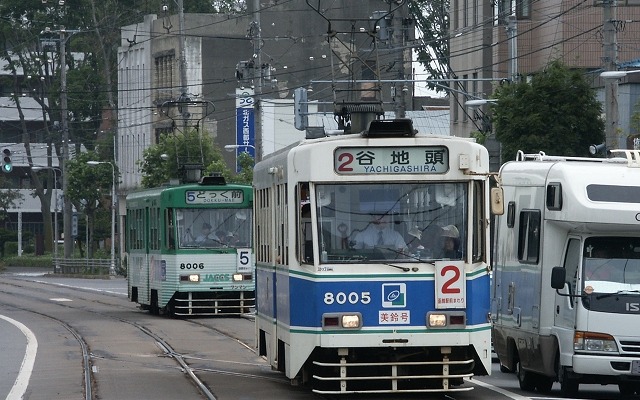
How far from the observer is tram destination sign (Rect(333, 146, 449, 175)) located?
15.8 meters

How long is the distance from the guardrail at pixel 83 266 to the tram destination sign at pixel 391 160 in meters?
54.9

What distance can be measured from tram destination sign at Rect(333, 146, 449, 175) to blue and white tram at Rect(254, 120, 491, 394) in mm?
10

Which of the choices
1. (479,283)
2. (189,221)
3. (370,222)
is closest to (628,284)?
(479,283)

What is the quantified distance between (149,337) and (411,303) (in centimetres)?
1249

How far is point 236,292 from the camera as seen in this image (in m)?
33.1

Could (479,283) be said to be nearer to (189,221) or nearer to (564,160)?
(564,160)

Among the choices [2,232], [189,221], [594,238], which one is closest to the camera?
[594,238]

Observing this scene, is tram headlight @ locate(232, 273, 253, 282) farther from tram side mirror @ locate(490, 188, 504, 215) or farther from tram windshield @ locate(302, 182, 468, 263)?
tram side mirror @ locate(490, 188, 504, 215)

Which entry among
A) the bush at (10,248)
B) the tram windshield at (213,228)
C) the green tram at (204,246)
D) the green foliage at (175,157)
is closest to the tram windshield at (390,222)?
the green tram at (204,246)

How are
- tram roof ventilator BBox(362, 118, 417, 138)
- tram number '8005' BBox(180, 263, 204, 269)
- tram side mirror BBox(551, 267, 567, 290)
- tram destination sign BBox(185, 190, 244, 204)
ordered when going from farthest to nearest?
tram number '8005' BBox(180, 263, 204, 269) → tram destination sign BBox(185, 190, 244, 204) → tram side mirror BBox(551, 267, 567, 290) → tram roof ventilator BBox(362, 118, 417, 138)

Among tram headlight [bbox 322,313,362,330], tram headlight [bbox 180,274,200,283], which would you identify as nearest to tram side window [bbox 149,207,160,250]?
tram headlight [bbox 180,274,200,283]

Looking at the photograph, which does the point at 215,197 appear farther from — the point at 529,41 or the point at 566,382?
the point at 529,41

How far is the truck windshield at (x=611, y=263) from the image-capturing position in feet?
53.9

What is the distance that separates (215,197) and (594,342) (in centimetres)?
1597
